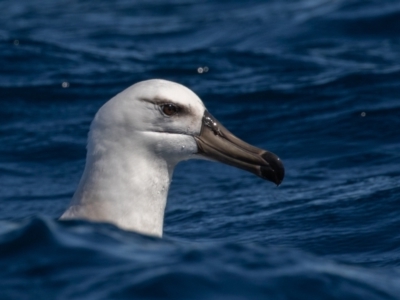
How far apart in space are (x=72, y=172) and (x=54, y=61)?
444 centimetres

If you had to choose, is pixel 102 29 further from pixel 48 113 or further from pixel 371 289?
pixel 371 289

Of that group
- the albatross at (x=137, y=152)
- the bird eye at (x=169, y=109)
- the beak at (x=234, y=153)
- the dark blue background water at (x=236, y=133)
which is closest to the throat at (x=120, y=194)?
the albatross at (x=137, y=152)

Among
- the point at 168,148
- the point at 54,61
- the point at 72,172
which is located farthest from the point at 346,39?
the point at 168,148

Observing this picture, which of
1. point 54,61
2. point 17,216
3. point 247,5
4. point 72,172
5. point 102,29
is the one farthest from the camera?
point 247,5

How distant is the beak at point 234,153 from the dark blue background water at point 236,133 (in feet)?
2.52

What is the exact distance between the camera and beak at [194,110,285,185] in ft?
24.4

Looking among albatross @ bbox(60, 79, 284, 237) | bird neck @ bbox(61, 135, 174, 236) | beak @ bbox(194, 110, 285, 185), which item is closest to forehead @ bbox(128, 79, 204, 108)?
albatross @ bbox(60, 79, 284, 237)

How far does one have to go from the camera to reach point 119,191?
7.03m

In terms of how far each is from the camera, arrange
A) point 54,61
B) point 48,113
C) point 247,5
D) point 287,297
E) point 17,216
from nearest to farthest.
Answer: point 287,297 → point 17,216 → point 48,113 → point 54,61 → point 247,5

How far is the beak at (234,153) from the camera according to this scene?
24.4 ft

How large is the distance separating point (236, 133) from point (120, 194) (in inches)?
215

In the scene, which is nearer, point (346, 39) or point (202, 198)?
point (202, 198)

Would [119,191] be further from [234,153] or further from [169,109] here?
[234,153]

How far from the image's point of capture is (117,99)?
7.12 m
